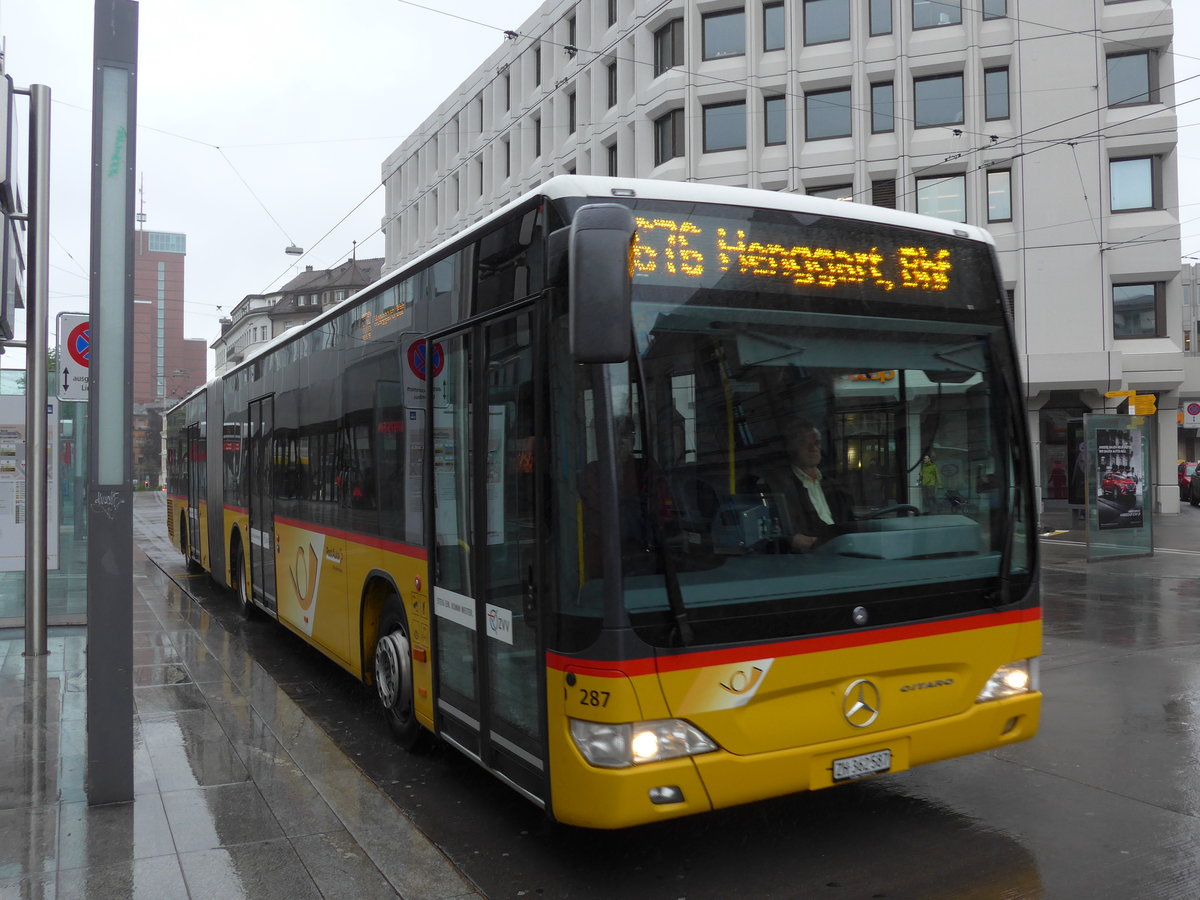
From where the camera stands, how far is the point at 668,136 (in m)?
34.9

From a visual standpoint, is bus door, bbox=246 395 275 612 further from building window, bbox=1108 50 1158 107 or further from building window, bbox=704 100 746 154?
building window, bbox=1108 50 1158 107

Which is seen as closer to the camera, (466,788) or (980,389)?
(980,389)

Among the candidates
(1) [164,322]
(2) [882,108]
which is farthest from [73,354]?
(1) [164,322]

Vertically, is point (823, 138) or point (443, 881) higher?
point (823, 138)

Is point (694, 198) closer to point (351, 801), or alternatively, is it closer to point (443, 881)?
point (443, 881)

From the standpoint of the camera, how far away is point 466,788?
5.70 meters

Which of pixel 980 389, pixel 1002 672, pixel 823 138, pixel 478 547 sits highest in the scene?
pixel 823 138

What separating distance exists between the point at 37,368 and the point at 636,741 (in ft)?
25.1

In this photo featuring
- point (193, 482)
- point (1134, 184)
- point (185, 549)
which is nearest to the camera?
point (193, 482)

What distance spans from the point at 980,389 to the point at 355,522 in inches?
162

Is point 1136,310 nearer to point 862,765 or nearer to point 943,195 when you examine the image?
point 943,195

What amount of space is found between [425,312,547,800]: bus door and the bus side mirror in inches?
24.0

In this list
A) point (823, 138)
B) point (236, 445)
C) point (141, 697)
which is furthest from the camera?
point (823, 138)

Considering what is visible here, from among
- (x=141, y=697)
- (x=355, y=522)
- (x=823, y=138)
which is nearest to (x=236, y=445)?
(x=141, y=697)
